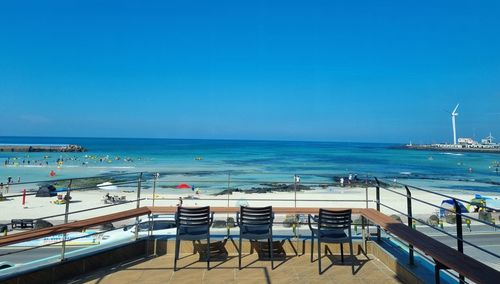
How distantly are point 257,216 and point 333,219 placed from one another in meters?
1.05

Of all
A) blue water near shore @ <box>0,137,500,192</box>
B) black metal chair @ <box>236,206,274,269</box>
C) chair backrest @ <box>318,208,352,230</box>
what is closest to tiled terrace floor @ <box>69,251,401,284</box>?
black metal chair @ <box>236,206,274,269</box>

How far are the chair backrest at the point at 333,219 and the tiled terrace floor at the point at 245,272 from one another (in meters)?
0.55

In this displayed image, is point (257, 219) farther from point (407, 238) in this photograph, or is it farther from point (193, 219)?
point (407, 238)

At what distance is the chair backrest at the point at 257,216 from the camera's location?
14.4 ft

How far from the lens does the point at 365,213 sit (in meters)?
4.71

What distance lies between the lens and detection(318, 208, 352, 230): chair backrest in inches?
166

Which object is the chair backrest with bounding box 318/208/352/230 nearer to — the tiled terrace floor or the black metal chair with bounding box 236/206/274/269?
the tiled terrace floor

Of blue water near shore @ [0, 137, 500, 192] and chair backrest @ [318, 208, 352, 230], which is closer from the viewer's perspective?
chair backrest @ [318, 208, 352, 230]

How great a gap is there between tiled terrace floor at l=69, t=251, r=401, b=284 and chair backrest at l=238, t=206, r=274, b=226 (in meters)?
0.56

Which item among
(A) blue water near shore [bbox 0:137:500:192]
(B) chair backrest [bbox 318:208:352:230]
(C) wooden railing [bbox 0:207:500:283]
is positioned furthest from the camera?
(A) blue water near shore [bbox 0:137:500:192]

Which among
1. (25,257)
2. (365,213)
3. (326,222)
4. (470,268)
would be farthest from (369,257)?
(25,257)

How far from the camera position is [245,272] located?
4.03m

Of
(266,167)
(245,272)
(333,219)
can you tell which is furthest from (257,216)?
(266,167)

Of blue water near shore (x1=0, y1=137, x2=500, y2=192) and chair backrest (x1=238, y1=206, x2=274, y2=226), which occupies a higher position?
chair backrest (x1=238, y1=206, x2=274, y2=226)
